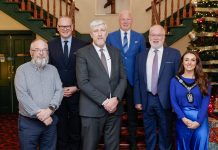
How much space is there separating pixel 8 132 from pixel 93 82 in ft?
11.3

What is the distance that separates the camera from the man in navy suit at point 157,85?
360 centimetres

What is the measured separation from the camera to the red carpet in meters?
5.12

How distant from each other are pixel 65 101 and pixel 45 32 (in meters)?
2.66

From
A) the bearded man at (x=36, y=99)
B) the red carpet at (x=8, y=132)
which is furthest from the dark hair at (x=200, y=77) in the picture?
the red carpet at (x=8, y=132)

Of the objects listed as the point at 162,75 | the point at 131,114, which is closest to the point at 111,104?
the point at 162,75

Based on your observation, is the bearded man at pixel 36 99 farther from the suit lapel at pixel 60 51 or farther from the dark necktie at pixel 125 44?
the dark necktie at pixel 125 44

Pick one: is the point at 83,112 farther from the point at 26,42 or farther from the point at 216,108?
the point at 26,42

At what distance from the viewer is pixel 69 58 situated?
145 inches

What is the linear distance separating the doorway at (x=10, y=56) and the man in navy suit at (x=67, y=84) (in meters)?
4.26

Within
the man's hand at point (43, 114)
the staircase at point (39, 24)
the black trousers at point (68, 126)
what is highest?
the staircase at point (39, 24)

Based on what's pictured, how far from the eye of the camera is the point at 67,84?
3.70 m

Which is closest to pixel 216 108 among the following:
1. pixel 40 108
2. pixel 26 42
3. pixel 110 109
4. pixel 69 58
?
pixel 110 109

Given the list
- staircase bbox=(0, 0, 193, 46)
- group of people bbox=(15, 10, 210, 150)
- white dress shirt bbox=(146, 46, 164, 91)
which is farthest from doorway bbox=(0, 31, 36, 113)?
white dress shirt bbox=(146, 46, 164, 91)

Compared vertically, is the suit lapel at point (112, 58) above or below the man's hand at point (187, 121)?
above
